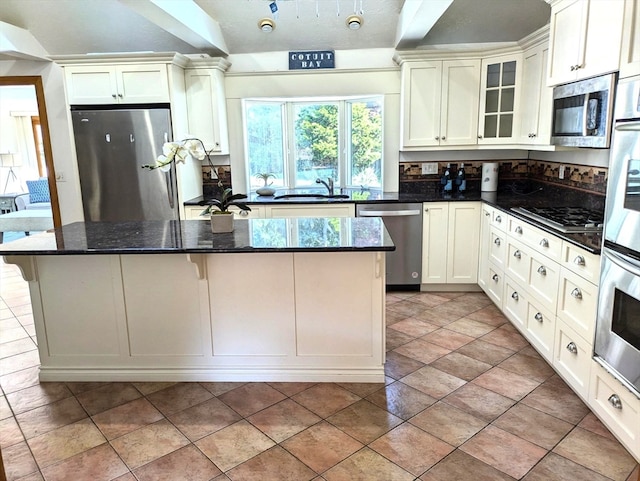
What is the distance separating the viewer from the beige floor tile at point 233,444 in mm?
2107

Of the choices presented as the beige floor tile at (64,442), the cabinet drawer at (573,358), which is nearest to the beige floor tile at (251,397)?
the beige floor tile at (64,442)

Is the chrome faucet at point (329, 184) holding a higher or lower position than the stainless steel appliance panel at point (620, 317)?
higher

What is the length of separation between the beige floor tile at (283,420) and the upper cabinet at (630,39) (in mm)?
2260

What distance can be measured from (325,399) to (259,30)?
3.50 meters

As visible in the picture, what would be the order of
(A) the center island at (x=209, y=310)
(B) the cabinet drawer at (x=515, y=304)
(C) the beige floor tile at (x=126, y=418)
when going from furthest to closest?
(B) the cabinet drawer at (x=515, y=304) < (A) the center island at (x=209, y=310) < (C) the beige floor tile at (x=126, y=418)

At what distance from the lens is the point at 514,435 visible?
2246 millimetres

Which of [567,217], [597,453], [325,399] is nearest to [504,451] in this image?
[597,453]

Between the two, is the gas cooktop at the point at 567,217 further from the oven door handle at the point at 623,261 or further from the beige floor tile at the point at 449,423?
the beige floor tile at the point at 449,423

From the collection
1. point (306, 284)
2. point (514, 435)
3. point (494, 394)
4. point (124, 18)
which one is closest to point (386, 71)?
point (124, 18)

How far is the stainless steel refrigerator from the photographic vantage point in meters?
4.27

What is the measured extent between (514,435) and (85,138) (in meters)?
4.23

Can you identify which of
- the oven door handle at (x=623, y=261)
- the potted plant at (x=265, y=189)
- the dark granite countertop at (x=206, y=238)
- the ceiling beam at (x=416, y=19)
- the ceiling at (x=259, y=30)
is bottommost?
the oven door handle at (x=623, y=261)

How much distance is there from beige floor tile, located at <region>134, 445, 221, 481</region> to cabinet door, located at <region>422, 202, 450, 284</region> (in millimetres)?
2802

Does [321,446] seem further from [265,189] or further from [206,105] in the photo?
[206,105]
